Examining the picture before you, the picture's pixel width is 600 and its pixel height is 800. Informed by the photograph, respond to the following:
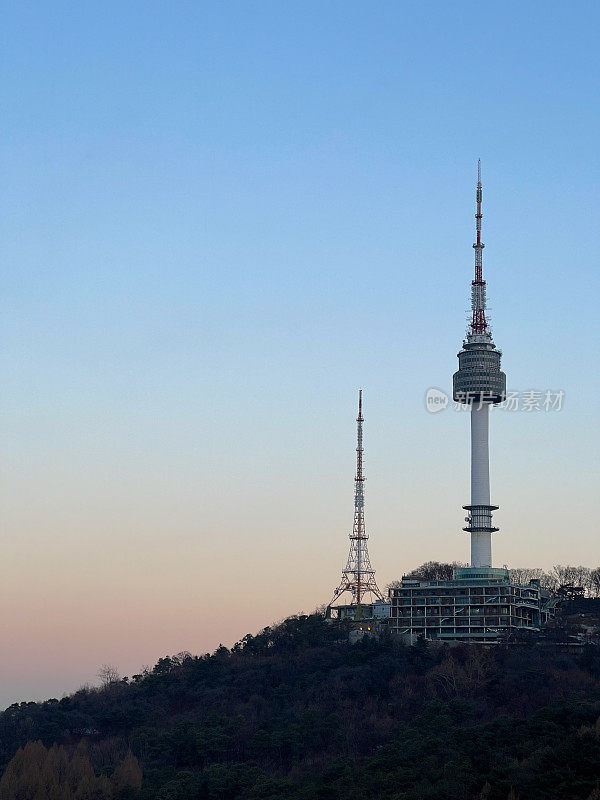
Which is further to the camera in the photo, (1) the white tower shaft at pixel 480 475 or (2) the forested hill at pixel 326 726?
(1) the white tower shaft at pixel 480 475

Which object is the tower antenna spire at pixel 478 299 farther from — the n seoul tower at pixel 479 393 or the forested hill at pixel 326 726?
→ the forested hill at pixel 326 726

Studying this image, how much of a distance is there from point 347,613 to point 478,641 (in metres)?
25.4

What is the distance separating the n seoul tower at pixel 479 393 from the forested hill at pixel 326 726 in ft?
76.0

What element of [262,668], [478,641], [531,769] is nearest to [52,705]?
[262,668]

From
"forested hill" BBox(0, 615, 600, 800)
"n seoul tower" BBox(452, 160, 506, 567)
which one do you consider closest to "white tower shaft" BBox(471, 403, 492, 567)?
"n seoul tower" BBox(452, 160, 506, 567)

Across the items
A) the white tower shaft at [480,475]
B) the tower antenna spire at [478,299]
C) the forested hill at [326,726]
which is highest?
the tower antenna spire at [478,299]

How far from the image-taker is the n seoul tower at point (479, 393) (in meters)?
164

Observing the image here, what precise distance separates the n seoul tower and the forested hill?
912 inches

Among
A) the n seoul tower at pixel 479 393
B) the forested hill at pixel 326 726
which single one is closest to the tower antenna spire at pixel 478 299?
the n seoul tower at pixel 479 393

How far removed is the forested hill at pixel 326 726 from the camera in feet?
299

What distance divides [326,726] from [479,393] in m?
67.2

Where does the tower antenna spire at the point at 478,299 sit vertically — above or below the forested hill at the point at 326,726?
above

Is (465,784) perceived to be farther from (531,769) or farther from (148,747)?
(148,747)

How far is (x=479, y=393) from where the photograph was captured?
17062cm
